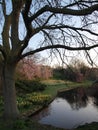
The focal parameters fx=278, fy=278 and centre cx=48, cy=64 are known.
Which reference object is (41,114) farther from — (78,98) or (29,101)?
(78,98)

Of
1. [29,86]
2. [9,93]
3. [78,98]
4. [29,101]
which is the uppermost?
[9,93]

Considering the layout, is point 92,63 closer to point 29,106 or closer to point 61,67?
point 61,67

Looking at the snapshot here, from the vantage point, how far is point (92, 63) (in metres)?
11.9

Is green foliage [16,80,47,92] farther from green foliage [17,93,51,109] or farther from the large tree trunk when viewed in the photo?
the large tree trunk

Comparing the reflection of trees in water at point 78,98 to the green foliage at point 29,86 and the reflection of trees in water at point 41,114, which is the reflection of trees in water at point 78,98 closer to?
the green foliage at point 29,86

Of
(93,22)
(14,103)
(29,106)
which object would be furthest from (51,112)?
(93,22)

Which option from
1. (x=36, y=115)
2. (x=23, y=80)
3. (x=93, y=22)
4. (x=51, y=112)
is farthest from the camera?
(x=23, y=80)

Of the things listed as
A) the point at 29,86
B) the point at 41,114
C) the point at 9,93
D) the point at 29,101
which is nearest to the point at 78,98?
the point at 29,86

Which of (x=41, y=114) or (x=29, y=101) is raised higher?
(x=29, y=101)

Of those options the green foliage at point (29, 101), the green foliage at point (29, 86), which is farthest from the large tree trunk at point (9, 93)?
the green foliage at point (29, 86)

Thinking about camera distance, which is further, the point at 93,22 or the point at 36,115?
the point at 36,115

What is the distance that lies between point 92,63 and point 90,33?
1405 millimetres

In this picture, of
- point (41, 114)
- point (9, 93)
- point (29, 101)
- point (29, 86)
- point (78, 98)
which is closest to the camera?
point (9, 93)

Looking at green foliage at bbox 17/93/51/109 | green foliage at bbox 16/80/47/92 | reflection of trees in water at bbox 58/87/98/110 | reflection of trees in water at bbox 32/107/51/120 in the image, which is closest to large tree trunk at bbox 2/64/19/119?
reflection of trees in water at bbox 32/107/51/120
